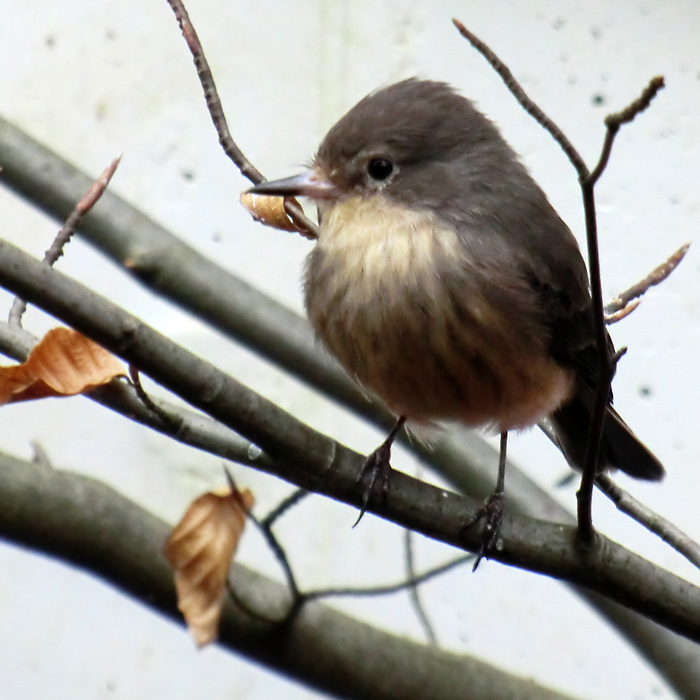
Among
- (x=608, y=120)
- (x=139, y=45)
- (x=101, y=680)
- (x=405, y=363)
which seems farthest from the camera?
(x=139, y=45)

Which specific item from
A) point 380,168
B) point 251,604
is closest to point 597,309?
point 380,168

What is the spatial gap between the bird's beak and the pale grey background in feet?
4.28

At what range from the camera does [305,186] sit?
168cm

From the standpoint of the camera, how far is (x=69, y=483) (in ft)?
5.63

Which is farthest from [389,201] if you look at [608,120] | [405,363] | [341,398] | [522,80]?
[522,80]

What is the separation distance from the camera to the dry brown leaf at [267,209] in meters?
1.70

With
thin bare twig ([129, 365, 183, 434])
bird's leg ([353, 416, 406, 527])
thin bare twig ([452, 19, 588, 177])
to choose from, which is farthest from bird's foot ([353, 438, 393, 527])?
thin bare twig ([452, 19, 588, 177])

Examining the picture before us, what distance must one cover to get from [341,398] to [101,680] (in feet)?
3.99

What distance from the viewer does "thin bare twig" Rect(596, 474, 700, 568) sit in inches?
61.9

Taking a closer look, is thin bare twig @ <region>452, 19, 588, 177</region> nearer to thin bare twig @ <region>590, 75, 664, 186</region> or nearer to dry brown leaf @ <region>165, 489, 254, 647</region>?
thin bare twig @ <region>590, 75, 664, 186</region>

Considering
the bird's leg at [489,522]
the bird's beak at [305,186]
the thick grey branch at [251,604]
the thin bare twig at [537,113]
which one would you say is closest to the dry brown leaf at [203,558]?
the thick grey branch at [251,604]

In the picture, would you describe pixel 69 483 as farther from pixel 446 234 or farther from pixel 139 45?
pixel 139 45

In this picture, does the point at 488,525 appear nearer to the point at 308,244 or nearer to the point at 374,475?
the point at 374,475

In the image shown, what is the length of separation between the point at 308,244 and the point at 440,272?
1542 millimetres
